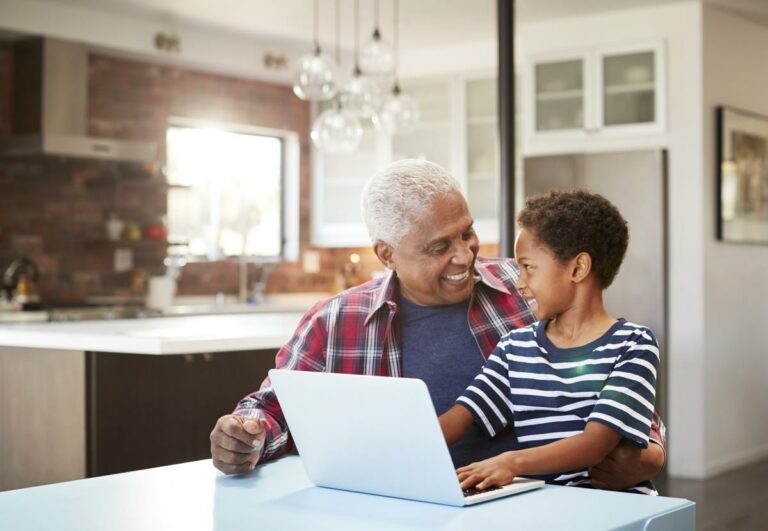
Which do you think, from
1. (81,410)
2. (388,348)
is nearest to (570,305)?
(388,348)

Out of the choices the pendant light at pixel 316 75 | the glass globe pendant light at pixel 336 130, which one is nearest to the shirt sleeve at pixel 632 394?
the pendant light at pixel 316 75

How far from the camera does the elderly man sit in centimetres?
212

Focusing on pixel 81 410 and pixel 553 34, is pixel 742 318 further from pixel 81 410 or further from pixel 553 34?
pixel 81 410

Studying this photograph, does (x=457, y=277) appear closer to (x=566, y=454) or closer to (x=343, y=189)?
(x=566, y=454)

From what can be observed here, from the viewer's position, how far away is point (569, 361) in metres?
1.80

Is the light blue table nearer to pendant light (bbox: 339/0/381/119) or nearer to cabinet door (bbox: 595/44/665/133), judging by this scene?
pendant light (bbox: 339/0/381/119)

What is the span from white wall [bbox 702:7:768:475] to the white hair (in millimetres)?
3869

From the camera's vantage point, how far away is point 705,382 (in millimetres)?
5645

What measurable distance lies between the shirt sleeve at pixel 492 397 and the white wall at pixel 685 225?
395 cm

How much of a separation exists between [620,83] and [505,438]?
416 centimetres

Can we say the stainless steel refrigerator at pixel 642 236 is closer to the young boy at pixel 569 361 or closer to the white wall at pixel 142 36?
the white wall at pixel 142 36

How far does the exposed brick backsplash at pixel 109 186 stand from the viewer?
5.93 m

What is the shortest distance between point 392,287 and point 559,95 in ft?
13.3

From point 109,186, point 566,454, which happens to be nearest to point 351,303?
point 566,454
